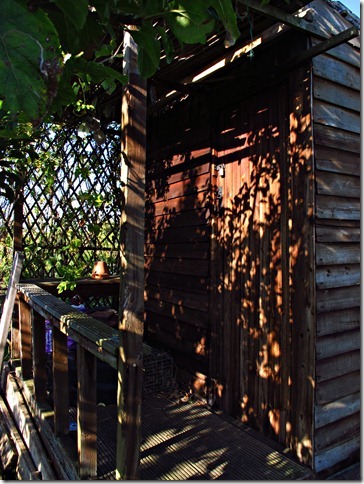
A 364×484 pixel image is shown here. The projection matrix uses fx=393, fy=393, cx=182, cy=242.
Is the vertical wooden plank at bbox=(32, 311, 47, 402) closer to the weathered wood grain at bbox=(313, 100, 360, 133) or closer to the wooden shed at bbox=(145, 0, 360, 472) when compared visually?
the wooden shed at bbox=(145, 0, 360, 472)

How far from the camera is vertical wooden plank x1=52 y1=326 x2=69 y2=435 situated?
2.38m

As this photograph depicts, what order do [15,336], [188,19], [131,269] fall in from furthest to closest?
[15,336] → [131,269] → [188,19]

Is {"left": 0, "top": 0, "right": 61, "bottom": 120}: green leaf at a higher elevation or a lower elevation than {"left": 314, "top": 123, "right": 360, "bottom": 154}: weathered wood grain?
lower

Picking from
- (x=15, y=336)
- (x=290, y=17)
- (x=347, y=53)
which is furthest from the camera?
(x=15, y=336)

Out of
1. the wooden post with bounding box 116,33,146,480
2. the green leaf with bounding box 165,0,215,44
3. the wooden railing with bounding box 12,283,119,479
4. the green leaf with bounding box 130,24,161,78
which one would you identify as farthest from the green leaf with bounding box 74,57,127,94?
the wooden railing with bounding box 12,283,119,479

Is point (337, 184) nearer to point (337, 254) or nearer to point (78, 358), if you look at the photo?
Result: point (337, 254)

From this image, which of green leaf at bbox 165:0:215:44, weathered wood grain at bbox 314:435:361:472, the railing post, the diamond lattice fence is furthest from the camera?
Result: the diamond lattice fence

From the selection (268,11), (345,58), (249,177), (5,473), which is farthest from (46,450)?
(345,58)

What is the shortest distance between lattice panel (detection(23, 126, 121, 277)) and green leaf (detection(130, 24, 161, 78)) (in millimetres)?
3310

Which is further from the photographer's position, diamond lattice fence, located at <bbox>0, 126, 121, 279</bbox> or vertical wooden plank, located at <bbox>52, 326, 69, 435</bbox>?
diamond lattice fence, located at <bbox>0, 126, 121, 279</bbox>

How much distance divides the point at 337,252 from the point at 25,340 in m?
2.66

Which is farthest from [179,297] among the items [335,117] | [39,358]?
[335,117]

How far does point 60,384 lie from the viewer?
2451 millimetres

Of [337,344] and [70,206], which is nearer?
[337,344]
